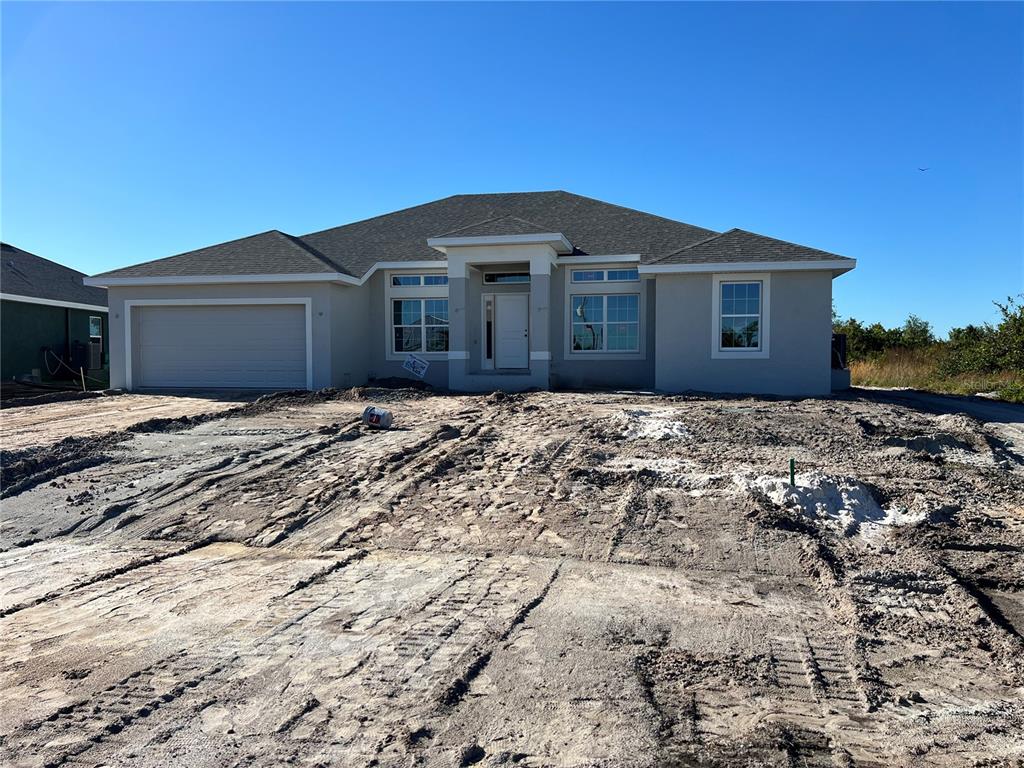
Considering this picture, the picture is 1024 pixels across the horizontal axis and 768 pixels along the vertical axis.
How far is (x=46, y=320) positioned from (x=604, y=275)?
59.9 ft

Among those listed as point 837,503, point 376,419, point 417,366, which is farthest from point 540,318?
point 837,503

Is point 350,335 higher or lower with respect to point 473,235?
lower

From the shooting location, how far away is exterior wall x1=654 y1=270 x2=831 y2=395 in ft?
53.6

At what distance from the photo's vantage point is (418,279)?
19.6 metres

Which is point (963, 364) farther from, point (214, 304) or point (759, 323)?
point (214, 304)

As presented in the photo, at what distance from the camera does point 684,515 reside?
6848mm

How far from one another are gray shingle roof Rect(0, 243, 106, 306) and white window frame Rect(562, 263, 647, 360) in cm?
1694

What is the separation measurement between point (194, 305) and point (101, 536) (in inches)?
509

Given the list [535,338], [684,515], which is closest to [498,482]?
[684,515]

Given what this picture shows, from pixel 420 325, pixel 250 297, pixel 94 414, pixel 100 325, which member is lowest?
pixel 94 414

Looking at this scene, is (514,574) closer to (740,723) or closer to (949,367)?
(740,723)

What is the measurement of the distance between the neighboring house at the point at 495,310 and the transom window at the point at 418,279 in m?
0.04

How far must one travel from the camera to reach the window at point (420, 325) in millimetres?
19453

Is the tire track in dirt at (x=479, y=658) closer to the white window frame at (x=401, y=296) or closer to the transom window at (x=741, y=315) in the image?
the transom window at (x=741, y=315)
